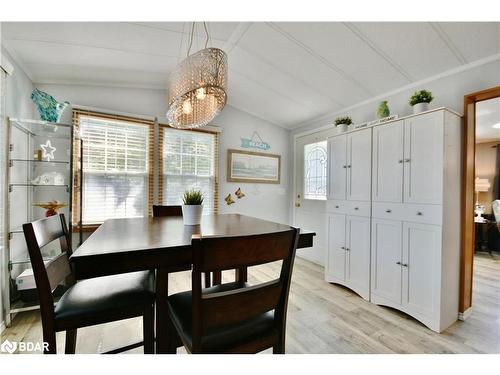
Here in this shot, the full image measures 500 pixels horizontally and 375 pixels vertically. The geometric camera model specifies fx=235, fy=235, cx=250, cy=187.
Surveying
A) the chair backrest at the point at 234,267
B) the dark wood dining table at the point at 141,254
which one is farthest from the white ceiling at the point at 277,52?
the chair backrest at the point at 234,267

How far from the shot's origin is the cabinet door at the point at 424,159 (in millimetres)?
A: 1937

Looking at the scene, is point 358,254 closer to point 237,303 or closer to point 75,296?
point 237,303

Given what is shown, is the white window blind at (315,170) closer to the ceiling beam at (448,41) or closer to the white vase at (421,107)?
the white vase at (421,107)

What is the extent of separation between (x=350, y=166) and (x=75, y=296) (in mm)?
2645

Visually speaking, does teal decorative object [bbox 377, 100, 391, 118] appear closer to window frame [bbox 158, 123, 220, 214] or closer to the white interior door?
the white interior door

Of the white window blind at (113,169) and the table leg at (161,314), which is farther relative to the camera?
the white window blind at (113,169)

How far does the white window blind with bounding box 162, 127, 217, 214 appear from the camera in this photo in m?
3.26

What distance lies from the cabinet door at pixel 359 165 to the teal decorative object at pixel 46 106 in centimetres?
305

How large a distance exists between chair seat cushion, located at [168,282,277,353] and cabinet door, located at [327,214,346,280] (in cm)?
193

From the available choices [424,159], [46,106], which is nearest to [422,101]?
[424,159]

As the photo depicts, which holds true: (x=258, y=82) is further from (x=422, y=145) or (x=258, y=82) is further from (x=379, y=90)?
(x=422, y=145)

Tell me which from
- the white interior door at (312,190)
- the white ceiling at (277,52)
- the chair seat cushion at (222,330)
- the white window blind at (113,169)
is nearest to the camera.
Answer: the chair seat cushion at (222,330)

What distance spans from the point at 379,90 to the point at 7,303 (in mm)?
4078

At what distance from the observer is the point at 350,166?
106 inches
